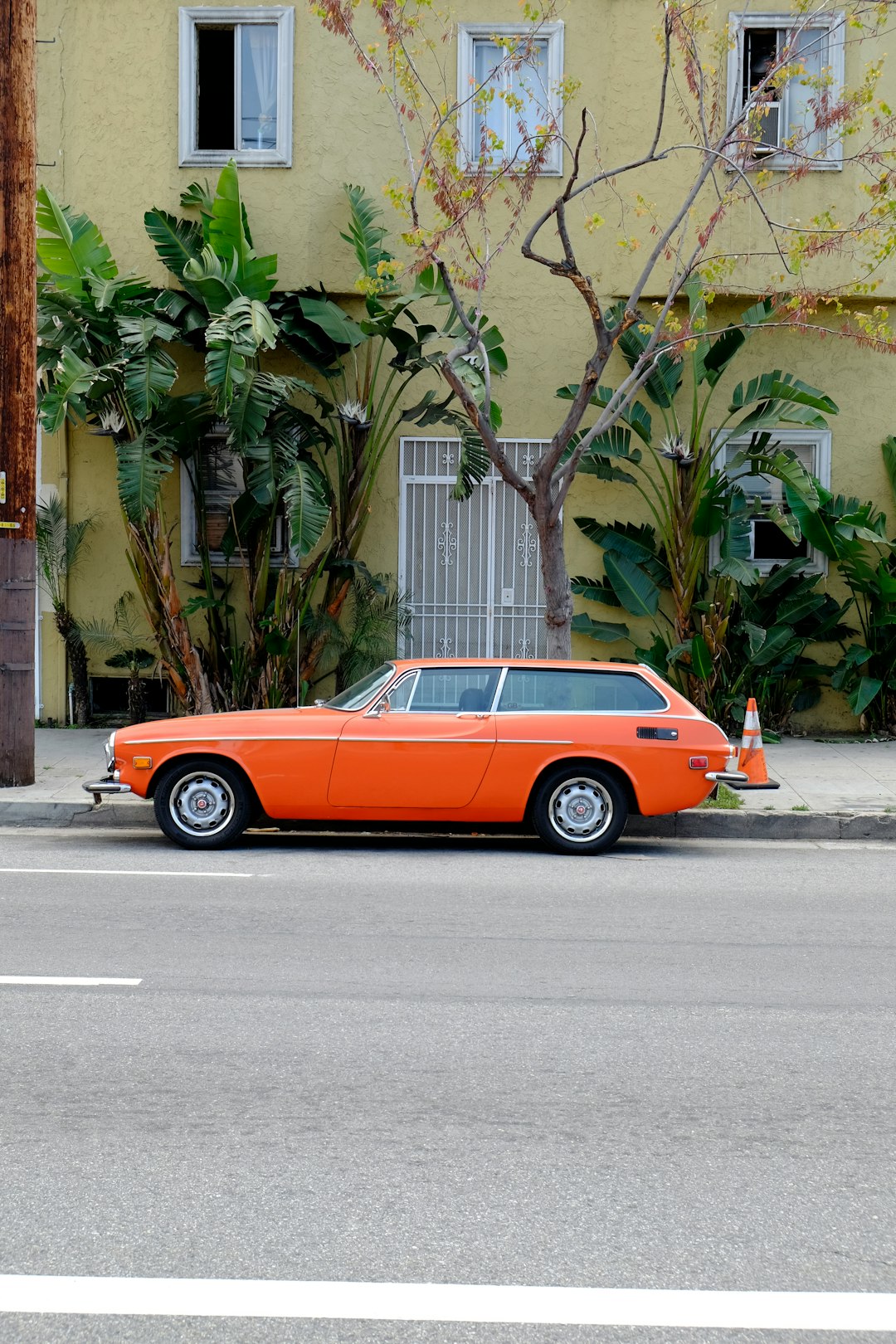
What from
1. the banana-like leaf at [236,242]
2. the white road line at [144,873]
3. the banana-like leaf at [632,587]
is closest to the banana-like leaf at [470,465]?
the banana-like leaf at [632,587]

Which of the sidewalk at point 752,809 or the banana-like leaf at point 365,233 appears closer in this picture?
the sidewalk at point 752,809

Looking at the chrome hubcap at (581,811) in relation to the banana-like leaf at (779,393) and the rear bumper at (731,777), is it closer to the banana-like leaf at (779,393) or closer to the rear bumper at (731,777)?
the rear bumper at (731,777)

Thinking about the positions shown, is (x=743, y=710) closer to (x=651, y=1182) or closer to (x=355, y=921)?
(x=355, y=921)

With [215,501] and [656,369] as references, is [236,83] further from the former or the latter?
[656,369]

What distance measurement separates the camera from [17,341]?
11.2 m

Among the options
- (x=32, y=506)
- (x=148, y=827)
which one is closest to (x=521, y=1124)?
(x=148, y=827)

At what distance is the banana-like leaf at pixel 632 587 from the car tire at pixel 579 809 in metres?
5.31

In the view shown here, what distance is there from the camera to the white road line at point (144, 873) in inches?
348

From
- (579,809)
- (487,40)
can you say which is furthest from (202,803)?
(487,40)

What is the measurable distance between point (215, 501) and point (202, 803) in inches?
242

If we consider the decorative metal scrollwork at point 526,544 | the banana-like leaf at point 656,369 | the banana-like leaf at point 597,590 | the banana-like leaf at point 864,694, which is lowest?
the banana-like leaf at point 864,694

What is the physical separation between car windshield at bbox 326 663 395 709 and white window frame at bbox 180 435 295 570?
511 centimetres

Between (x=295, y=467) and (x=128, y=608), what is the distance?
130 inches

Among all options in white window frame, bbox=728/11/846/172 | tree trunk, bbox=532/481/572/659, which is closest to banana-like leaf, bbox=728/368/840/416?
white window frame, bbox=728/11/846/172
